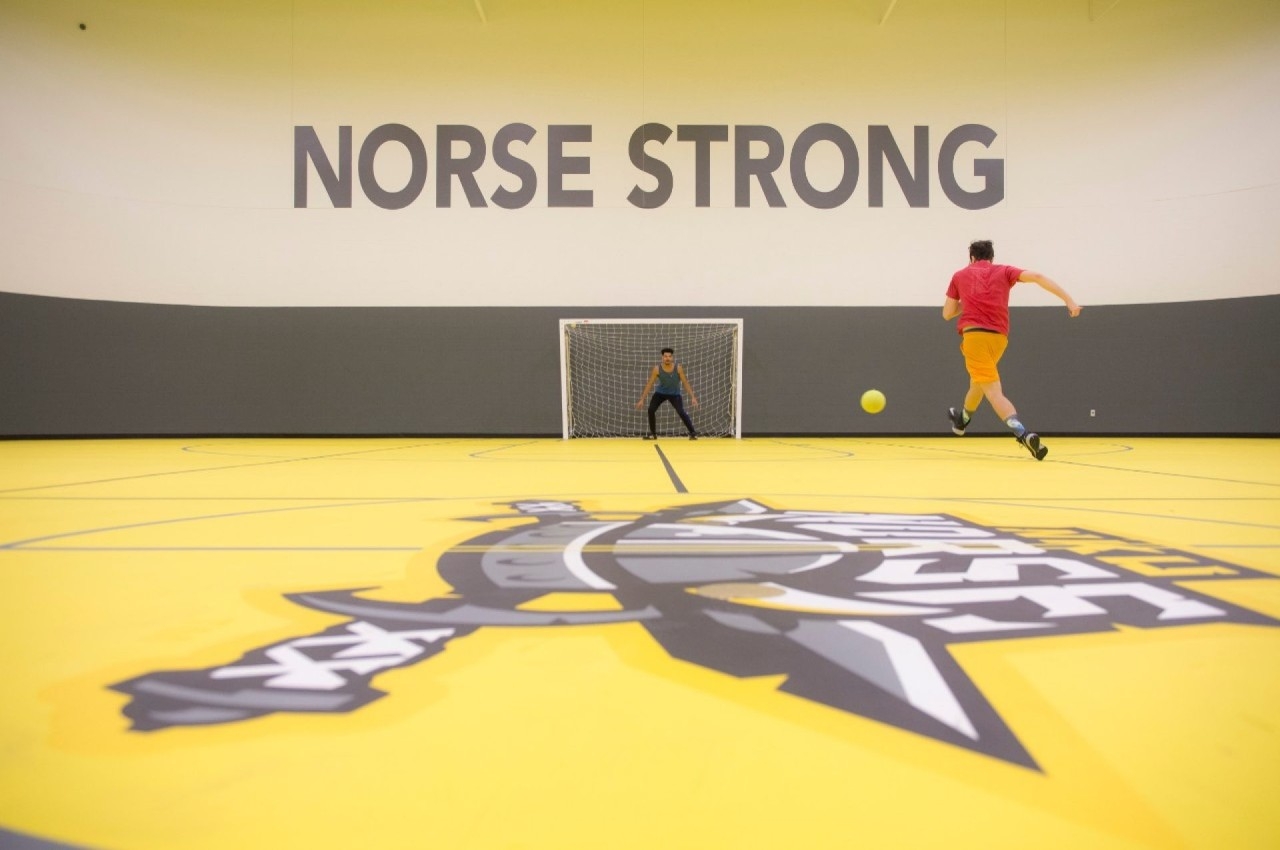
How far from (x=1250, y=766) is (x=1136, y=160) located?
11.8 m

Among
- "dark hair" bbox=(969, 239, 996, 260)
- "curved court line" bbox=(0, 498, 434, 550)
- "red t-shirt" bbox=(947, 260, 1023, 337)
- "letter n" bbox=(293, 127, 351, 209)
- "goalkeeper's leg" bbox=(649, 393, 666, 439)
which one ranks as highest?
"letter n" bbox=(293, 127, 351, 209)

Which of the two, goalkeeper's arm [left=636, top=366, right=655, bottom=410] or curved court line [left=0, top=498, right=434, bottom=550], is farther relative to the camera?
goalkeeper's arm [left=636, top=366, right=655, bottom=410]

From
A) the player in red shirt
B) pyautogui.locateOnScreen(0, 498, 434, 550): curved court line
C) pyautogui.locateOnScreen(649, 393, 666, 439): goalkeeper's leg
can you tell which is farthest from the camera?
pyautogui.locateOnScreen(649, 393, 666, 439): goalkeeper's leg

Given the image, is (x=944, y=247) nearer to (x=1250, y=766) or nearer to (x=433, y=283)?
(x=433, y=283)

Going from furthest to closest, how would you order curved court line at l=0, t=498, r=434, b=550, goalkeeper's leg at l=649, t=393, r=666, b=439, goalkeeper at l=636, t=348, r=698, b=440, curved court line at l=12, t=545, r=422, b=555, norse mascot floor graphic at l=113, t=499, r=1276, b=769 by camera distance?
goalkeeper's leg at l=649, t=393, r=666, b=439 → goalkeeper at l=636, t=348, r=698, b=440 → curved court line at l=0, t=498, r=434, b=550 → curved court line at l=12, t=545, r=422, b=555 → norse mascot floor graphic at l=113, t=499, r=1276, b=769

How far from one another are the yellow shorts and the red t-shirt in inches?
2.7

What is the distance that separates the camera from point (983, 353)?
233 inches

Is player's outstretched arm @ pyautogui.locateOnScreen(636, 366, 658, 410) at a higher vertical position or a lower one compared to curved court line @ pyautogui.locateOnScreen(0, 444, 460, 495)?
higher

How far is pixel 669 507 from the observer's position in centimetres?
294

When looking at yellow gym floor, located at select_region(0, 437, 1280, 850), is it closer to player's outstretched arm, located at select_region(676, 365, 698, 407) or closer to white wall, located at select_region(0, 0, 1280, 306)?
player's outstretched arm, located at select_region(676, 365, 698, 407)

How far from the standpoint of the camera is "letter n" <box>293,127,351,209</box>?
406 inches

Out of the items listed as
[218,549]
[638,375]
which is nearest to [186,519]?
[218,549]

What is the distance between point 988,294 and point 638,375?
572 centimetres

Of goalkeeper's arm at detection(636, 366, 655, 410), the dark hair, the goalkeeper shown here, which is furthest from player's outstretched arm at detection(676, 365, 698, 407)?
the dark hair
